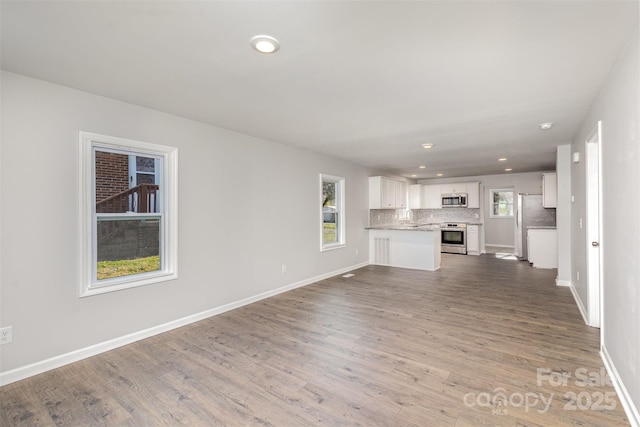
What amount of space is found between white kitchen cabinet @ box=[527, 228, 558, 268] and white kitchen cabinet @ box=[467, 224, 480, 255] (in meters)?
2.01

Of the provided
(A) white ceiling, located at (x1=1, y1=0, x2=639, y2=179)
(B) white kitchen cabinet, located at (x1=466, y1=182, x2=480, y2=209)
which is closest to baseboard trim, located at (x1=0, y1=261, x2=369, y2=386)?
(A) white ceiling, located at (x1=1, y1=0, x2=639, y2=179)

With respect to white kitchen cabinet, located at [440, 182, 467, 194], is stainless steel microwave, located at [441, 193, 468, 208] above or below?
below

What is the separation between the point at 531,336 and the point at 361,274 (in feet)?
11.1

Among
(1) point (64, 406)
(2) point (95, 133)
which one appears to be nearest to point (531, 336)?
(1) point (64, 406)

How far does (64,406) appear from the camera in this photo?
6.75 ft

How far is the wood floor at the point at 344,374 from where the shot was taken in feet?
6.33

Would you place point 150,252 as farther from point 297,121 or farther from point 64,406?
point 297,121

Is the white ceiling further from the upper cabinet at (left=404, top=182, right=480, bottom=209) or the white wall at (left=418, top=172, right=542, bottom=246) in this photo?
the upper cabinet at (left=404, top=182, right=480, bottom=209)

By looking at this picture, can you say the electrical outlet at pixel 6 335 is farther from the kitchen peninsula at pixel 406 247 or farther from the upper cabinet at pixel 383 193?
the upper cabinet at pixel 383 193

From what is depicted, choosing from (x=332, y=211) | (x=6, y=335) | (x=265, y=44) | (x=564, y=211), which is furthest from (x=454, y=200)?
(x=6, y=335)

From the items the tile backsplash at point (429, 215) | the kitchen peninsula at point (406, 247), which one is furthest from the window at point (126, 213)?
the tile backsplash at point (429, 215)

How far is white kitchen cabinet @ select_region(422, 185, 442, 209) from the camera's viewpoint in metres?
9.74

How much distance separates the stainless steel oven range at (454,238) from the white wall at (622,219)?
6.74m

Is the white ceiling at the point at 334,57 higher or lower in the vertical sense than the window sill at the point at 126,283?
higher
